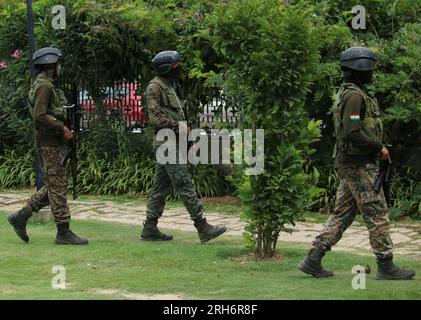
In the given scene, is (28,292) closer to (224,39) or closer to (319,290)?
(319,290)

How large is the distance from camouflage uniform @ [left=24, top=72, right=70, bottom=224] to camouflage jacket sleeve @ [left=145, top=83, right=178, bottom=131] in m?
0.93

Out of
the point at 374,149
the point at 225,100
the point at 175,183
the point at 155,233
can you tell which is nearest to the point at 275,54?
the point at 374,149

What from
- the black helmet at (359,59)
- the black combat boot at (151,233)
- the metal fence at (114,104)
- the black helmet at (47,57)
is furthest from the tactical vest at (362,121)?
the metal fence at (114,104)

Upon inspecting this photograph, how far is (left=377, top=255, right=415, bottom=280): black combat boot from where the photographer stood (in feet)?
22.9

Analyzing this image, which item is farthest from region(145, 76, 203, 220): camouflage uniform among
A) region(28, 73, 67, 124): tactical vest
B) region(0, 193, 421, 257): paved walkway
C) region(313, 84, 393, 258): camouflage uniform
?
region(313, 84, 393, 258): camouflage uniform

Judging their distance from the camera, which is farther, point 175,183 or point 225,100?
point 225,100

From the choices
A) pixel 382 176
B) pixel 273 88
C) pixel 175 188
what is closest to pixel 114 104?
pixel 175 188

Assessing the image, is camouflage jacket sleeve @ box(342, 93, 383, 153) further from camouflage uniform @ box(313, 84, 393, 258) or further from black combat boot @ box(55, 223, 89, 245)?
black combat boot @ box(55, 223, 89, 245)

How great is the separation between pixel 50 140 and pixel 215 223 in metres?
2.74

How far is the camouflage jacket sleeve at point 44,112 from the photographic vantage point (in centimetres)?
857

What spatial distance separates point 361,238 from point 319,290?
116 inches

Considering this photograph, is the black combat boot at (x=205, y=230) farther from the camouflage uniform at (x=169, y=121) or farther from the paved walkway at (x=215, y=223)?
the paved walkway at (x=215, y=223)

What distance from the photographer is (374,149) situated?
6.91 metres

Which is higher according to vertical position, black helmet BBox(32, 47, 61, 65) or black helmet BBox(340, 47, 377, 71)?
black helmet BBox(32, 47, 61, 65)
